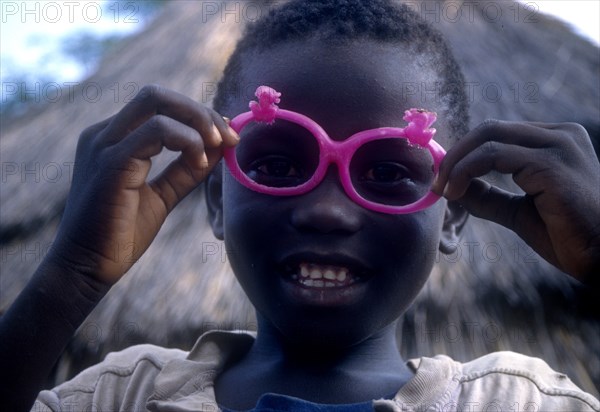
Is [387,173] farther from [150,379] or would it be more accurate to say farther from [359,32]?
→ [150,379]

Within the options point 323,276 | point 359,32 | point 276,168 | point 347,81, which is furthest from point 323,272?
point 359,32

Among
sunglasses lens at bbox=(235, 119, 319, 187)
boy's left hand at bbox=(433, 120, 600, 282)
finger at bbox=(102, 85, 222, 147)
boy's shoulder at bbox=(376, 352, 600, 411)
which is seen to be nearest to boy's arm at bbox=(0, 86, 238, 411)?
finger at bbox=(102, 85, 222, 147)

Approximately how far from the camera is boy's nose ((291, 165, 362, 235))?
1.19 m

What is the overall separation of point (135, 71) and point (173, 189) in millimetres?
823

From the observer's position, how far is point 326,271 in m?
1.23

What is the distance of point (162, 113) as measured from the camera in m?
1.13

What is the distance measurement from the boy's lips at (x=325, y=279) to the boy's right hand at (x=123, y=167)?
21 centimetres

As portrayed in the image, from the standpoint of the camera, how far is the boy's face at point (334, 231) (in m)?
1.22

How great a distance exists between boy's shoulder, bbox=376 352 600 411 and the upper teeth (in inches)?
8.3

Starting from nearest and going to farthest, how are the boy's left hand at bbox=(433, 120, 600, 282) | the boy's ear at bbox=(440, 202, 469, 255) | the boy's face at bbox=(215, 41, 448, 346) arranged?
the boy's left hand at bbox=(433, 120, 600, 282), the boy's face at bbox=(215, 41, 448, 346), the boy's ear at bbox=(440, 202, 469, 255)

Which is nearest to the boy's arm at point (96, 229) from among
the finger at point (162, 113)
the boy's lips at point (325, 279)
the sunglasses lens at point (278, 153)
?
the finger at point (162, 113)

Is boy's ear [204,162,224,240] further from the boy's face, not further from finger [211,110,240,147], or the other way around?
finger [211,110,240,147]

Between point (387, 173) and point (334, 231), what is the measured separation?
0.14m

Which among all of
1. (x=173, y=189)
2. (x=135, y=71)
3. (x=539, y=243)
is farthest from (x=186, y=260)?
(x=539, y=243)
